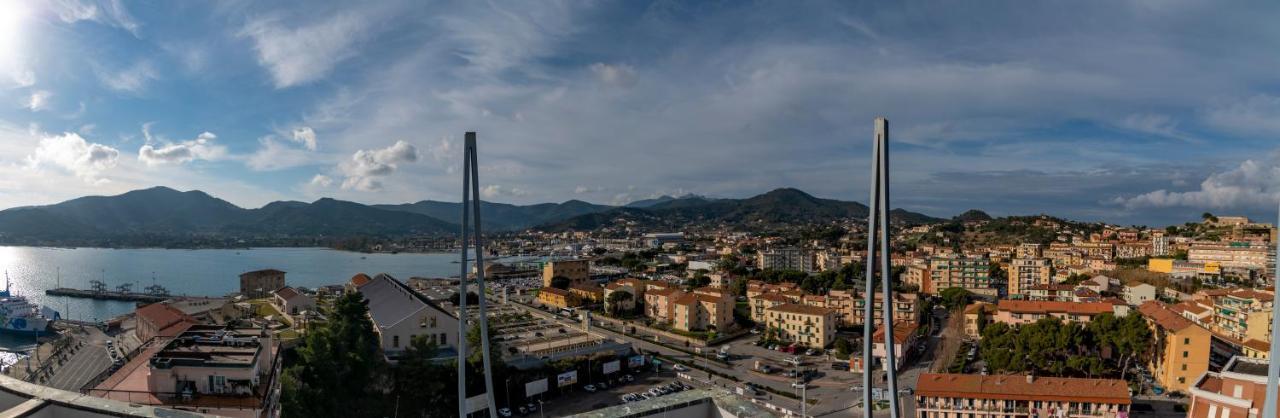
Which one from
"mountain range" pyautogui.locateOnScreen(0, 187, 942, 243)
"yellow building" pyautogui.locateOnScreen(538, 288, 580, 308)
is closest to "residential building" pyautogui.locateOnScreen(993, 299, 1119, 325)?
"yellow building" pyautogui.locateOnScreen(538, 288, 580, 308)

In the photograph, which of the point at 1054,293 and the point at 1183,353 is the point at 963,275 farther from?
the point at 1183,353

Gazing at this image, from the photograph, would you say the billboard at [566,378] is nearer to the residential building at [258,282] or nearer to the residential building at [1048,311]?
the residential building at [1048,311]

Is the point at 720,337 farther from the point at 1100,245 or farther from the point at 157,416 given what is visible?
the point at 1100,245

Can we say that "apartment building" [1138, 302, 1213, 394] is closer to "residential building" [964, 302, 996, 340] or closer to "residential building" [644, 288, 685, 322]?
"residential building" [964, 302, 996, 340]

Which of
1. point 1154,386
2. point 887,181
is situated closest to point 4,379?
point 887,181

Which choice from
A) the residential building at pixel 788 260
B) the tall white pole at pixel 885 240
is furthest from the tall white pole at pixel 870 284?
the residential building at pixel 788 260

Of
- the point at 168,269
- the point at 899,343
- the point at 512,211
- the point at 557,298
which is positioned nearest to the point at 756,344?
the point at 899,343
